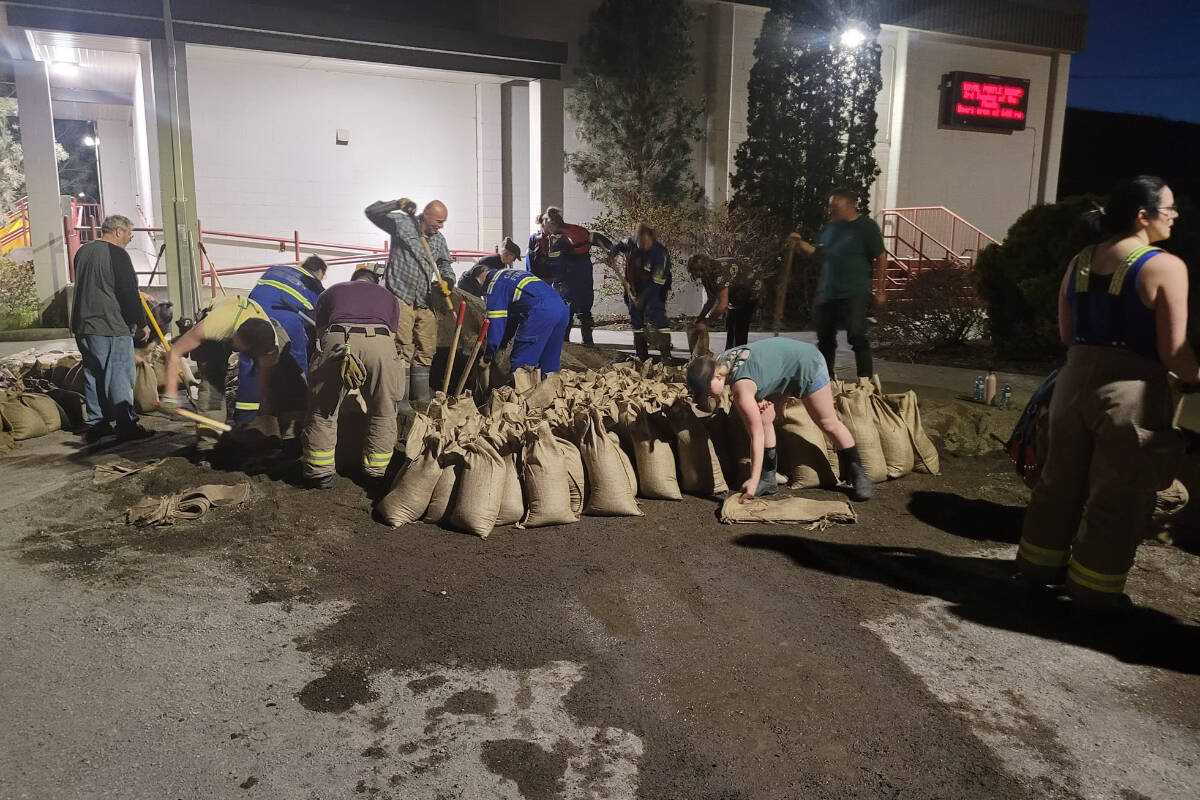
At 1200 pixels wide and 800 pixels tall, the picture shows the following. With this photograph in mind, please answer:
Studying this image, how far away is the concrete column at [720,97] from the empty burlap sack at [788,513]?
12.0 m

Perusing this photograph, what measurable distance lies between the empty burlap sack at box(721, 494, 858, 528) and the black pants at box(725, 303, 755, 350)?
172 inches

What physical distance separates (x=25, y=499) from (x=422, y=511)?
2.51 metres

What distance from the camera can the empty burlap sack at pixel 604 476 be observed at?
4891 millimetres

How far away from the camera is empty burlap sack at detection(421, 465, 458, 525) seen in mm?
4738

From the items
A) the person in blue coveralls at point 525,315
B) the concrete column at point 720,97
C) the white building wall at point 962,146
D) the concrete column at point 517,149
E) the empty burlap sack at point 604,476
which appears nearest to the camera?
the empty burlap sack at point 604,476

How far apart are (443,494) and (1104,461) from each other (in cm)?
317

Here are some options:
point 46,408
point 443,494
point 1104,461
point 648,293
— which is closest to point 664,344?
point 648,293

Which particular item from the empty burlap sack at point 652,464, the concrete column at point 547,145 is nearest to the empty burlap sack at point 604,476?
the empty burlap sack at point 652,464

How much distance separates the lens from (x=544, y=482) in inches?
186

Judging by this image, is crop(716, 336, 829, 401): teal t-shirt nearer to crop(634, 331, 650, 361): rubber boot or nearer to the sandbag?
the sandbag

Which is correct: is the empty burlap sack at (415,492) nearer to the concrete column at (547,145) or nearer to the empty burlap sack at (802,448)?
the empty burlap sack at (802,448)

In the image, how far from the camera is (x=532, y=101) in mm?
13930

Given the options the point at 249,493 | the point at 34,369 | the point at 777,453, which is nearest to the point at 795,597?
the point at 777,453

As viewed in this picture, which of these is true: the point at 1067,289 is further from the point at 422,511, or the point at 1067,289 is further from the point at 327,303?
the point at 327,303
